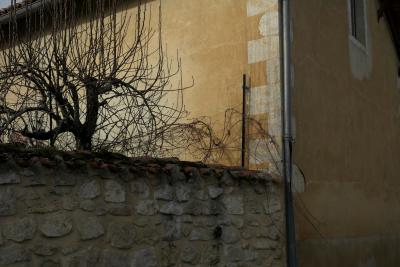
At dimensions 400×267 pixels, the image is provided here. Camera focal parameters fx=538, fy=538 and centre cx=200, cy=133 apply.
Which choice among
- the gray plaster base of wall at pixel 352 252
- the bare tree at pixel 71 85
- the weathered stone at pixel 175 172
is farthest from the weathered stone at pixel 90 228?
the gray plaster base of wall at pixel 352 252

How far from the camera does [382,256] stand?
325 inches

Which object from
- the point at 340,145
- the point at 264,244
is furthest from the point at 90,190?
the point at 340,145

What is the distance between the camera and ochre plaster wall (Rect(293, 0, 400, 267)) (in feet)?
21.4

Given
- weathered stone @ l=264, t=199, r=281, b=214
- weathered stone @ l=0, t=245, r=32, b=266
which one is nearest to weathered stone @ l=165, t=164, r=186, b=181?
weathered stone @ l=264, t=199, r=281, b=214

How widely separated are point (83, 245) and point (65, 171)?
54 cm

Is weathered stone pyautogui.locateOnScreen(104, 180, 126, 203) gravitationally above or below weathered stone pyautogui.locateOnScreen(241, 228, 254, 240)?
above

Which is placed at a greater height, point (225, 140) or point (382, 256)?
point (225, 140)

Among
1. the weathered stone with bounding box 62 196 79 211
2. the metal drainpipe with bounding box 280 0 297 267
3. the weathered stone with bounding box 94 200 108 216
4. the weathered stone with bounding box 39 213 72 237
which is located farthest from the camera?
the metal drainpipe with bounding box 280 0 297 267

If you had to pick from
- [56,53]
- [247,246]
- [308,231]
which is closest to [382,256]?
[308,231]

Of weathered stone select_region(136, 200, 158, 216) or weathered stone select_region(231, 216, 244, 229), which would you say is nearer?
weathered stone select_region(136, 200, 158, 216)

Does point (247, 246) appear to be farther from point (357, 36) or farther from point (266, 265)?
point (357, 36)

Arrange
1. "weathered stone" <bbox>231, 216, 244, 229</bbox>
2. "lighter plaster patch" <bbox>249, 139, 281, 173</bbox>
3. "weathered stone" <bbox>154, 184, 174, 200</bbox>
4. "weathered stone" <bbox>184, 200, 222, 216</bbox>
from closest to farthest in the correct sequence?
"weathered stone" <bbox>154, 184, 174, 200</bbox> → "weathered stone" <bbox>184, 200, 222, 216</bbox> → "weathered stone" <bbox>231, 216, 244, 229</bbox> → "lighter plaster patch" <bbox>249, 139, 281, 173</bbox>

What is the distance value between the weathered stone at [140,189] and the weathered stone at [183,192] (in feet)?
1.16

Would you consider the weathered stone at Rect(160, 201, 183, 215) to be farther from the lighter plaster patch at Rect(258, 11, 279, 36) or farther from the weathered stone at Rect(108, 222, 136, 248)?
the lighter plaster patch at Rect(258, 11, 279, 36)
